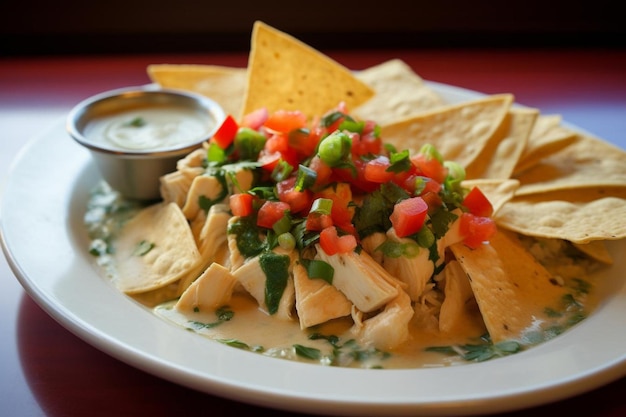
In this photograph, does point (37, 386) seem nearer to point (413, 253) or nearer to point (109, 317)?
point (109, 317)

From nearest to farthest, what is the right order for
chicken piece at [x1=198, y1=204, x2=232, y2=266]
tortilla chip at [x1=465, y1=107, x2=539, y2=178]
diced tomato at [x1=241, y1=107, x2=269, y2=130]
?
chicken piece at [x1=198, y1=204, x2=232, y2=266], diced tomato at [x1=241, y1=107, x2=269, y2=130], tortilla chip at [x1=465, y1=107, x2=539, y2=178]

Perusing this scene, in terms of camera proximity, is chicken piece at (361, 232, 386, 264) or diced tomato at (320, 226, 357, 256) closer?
diced tomato at (320, 226, 357, 256)

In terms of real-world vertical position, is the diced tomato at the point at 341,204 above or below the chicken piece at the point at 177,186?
above

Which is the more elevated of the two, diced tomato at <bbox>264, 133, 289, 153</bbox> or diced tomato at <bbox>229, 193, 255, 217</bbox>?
diced tomato at <bbox>264, 133, 289, 153</bbox>

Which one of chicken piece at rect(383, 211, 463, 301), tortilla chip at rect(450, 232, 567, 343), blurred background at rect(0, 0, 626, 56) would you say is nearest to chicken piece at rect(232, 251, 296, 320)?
chicken piece at rect(383, 211, 463, 301)

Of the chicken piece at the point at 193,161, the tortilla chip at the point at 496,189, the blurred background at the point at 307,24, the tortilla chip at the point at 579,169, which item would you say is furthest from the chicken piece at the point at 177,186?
the blurred background at the point at 307,24

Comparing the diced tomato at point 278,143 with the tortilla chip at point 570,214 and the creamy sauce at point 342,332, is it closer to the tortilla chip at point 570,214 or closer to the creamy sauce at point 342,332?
the creamy sauce at point 342,332

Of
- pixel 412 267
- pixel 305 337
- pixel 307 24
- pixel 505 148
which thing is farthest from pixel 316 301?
pixel 307 24

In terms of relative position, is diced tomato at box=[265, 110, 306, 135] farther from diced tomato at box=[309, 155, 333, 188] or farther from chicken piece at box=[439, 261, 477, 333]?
chicken piece at box=[439, 261, 477, 333]
